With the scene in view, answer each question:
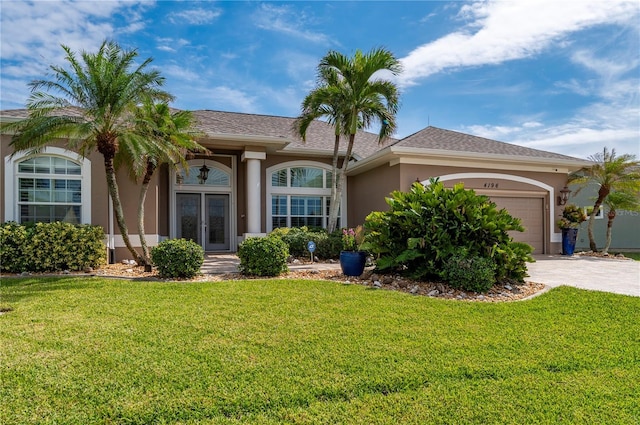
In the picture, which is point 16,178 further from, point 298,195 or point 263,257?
point 298,195

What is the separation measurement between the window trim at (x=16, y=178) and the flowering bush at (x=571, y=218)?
54.2ft

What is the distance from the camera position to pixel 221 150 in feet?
48.0

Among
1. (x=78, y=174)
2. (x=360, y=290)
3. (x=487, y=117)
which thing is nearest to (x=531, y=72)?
(x=487, y=117)

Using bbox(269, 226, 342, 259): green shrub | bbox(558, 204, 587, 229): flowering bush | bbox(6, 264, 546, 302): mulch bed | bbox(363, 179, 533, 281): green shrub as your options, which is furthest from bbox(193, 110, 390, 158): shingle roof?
bbox(558, 204, 587, 229): flowering bush

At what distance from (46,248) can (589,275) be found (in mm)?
13226

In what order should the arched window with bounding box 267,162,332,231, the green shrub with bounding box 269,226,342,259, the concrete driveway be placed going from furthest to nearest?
the arched window with bounding box 267,162,332,231, the green shrub with bounding box 269,226,342,259, the concrete driveway

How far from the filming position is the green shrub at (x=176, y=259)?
8.03 m

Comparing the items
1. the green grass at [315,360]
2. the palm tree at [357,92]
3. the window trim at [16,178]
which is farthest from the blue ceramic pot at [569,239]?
the window trim at [16,178]

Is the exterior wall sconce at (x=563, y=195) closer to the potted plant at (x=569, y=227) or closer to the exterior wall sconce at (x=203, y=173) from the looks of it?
the potted plant at (x=569, y=227)

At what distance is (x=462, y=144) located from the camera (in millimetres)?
14023

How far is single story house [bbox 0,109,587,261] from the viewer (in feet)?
42.0

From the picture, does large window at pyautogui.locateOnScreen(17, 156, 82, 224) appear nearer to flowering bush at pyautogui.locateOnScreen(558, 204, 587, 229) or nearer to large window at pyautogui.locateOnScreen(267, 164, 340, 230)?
large window at pyautogui.locateOnScreen(267, 164, 340, 230)

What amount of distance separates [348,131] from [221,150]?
17.9ft

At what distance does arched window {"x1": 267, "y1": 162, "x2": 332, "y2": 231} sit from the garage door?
22.6ft
